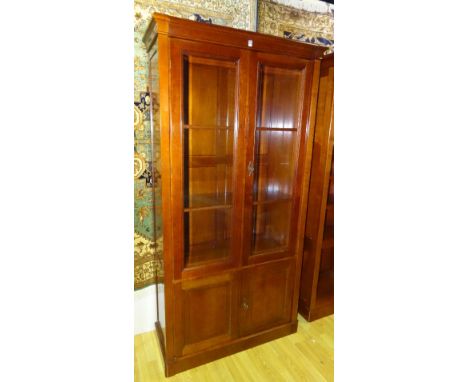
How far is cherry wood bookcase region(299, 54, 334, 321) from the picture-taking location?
6.30 ft

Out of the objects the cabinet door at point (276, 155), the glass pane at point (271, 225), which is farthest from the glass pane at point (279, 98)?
the glass pane at point (271, 225)

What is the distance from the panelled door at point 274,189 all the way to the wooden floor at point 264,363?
0.16 meters

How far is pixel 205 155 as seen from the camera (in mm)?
1854

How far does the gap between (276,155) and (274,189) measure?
23 centimetres

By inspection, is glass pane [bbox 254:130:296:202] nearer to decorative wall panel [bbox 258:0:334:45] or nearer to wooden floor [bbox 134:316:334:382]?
decorative wall panel [bbox 258:0:334:45]

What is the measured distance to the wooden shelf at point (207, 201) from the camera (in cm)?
173

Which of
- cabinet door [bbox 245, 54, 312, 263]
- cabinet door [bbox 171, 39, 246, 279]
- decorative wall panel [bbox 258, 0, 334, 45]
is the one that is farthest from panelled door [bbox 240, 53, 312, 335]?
decorative wall panel [bbox 258, 0, 334, 45]

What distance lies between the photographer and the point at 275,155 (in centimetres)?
197

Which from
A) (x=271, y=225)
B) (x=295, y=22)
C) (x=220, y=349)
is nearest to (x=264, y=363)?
(x=220, y=349)

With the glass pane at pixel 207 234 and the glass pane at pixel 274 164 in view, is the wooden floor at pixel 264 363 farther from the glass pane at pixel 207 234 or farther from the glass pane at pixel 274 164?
the glass pane at pixel 274 164
